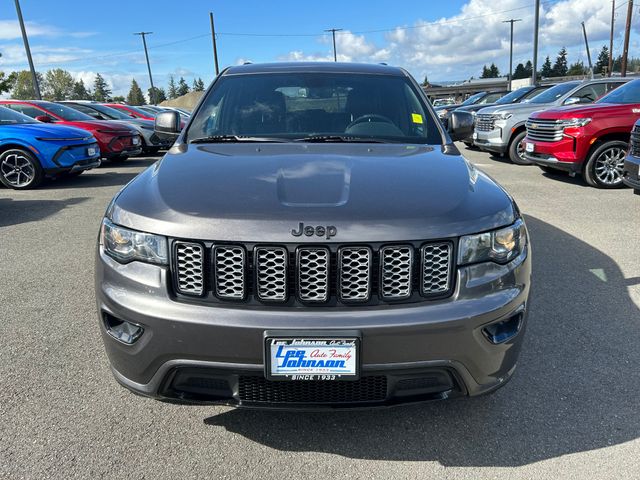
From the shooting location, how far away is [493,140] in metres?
11.9

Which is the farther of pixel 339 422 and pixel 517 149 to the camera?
pixel 517 149

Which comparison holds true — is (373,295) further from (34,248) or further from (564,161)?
(564,161)

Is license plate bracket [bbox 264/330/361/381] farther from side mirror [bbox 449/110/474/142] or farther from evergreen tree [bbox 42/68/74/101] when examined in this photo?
evergreen tree [bbox 42/68/74/101]

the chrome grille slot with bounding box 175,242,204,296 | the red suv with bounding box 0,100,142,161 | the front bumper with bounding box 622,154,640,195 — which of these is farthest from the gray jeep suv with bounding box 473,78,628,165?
the chrome grille slot with bounding box 175,242,204,296

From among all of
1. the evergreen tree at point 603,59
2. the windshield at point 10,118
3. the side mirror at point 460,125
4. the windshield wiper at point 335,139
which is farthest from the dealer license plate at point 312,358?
the evergreen tree at point 603,59

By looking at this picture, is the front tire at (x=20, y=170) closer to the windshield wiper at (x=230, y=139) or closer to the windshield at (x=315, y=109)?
the windshield at (x=315, y=109)

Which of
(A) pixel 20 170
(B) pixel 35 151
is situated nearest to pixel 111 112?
(A) pixel 20 170

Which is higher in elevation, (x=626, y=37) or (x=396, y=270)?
(x=626, y=37)

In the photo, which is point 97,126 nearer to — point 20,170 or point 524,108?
point 20,170

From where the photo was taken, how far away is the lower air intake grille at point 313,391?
2.06 metres

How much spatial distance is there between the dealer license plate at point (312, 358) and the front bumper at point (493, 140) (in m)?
10.9

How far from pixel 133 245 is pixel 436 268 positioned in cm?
122

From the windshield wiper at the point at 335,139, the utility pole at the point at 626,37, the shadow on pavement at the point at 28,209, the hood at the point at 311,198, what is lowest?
A: the shadow on pavement at the point at 28,209

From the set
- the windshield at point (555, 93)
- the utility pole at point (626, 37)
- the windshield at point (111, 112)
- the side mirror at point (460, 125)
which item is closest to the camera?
the side mirror at point (460, 125)
